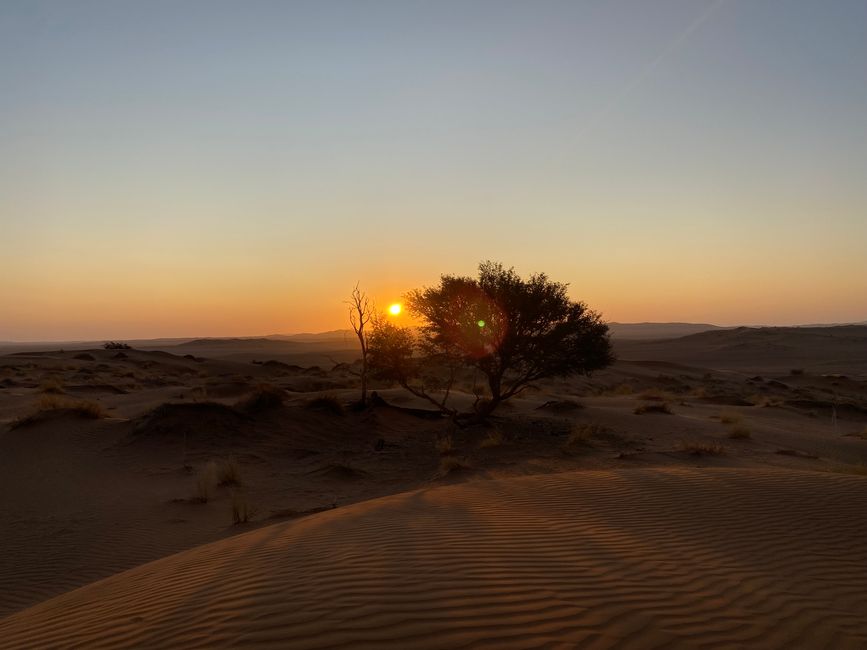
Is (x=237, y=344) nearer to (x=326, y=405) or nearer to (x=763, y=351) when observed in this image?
(x=763, y=351)

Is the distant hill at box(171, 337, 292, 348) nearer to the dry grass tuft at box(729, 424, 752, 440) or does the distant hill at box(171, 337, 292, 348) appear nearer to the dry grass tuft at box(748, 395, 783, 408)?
the dry grass tuft at box(748, 395, 783, 408)

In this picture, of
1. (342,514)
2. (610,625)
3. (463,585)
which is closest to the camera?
(610,625)

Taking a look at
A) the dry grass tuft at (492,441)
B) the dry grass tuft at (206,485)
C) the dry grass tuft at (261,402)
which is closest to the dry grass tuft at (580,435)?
the dry grass tuft at (492,441)

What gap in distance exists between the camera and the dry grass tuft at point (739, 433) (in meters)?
16.1

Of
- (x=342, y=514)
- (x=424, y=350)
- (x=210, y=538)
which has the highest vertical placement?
(x=424, y=350)

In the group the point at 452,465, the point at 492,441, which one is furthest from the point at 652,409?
the point at 452,465

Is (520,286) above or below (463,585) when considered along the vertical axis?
above

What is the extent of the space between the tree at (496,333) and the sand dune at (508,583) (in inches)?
353

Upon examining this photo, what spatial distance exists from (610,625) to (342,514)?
4.79m

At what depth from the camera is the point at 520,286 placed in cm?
1706

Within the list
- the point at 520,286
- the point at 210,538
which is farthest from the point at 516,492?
the point at 520,286

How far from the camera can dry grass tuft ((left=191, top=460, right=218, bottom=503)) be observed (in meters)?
11.1

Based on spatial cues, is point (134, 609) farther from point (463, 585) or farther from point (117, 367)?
point (117, 367)

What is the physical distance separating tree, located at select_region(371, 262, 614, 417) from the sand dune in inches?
353
